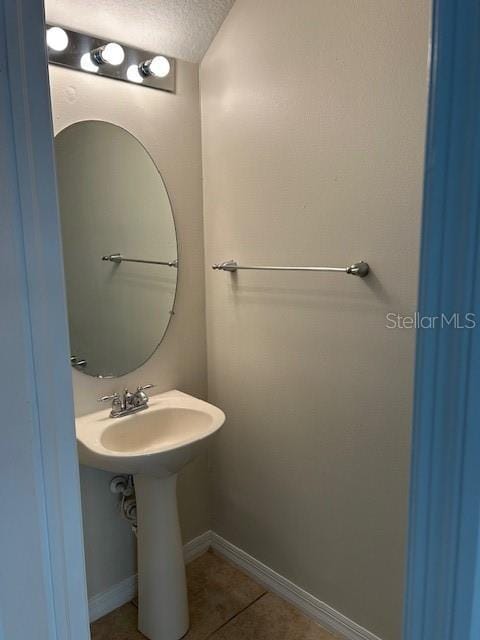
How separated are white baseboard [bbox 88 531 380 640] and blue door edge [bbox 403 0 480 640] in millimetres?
1326

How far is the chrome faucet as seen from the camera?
1.83 m

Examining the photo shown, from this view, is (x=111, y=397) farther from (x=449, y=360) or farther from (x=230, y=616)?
(x=449, y=360)

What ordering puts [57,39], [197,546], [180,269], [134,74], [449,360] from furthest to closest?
[197,546]
[180,269]
[134,74]
[57,39]
[449,360]

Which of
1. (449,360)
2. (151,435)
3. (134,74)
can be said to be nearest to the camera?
(449,360)

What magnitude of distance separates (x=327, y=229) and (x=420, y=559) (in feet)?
3.80

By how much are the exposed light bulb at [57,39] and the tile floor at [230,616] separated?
2062mm

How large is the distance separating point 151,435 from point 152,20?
1502 millimetres

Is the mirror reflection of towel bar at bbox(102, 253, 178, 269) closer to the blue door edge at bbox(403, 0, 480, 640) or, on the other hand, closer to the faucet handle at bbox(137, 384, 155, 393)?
the faucet handle at bbox(137, 384, 155, 393)

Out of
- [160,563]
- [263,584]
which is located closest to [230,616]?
[263,584]

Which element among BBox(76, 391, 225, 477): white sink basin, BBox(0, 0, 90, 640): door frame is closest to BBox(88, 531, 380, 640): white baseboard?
BBox(76, 391, 225, 477): white sink basin

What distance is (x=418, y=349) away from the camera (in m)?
0.63

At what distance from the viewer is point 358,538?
1.71m

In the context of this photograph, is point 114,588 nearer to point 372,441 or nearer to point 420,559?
point 372,441

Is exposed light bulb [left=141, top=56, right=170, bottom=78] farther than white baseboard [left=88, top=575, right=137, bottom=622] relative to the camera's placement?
No
